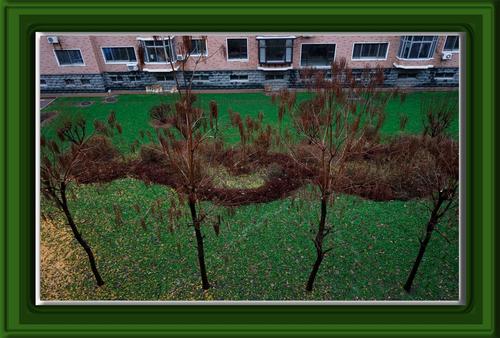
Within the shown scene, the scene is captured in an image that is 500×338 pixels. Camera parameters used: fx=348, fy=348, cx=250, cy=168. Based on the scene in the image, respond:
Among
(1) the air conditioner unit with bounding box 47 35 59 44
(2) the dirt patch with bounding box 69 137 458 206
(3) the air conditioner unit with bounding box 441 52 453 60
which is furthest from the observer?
(3) the air conditioner unit with bounding box 441 52 453 60

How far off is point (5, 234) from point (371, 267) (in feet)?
25.8

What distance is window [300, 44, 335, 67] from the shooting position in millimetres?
17844

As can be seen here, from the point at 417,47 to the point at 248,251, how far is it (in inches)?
562

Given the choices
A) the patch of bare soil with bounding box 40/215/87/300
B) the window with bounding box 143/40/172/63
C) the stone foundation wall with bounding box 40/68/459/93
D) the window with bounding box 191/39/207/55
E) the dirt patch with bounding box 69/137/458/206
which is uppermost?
the window with bounding box 191/39/207/55

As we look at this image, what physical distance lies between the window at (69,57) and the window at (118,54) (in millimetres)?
1272

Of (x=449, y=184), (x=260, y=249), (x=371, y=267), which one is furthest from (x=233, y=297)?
(x=449, y=184)

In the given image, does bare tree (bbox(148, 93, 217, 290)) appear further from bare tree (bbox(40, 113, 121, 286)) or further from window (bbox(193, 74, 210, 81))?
window (bbox(193, 74, 210, 81))

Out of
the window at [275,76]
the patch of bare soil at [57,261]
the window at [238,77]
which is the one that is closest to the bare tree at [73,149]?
the patch of bare soil at [57,261]

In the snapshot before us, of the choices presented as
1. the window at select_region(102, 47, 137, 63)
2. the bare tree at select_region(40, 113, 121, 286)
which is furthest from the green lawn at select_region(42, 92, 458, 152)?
the window at select_region(102, 47, 137, 63)

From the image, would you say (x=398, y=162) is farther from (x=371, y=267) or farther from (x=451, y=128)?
(x=371, y=267)

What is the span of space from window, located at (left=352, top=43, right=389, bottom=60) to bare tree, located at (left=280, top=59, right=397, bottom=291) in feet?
16.0

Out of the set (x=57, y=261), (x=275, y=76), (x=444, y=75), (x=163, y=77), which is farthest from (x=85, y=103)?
(x=444, y=75)

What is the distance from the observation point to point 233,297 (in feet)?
26.6
